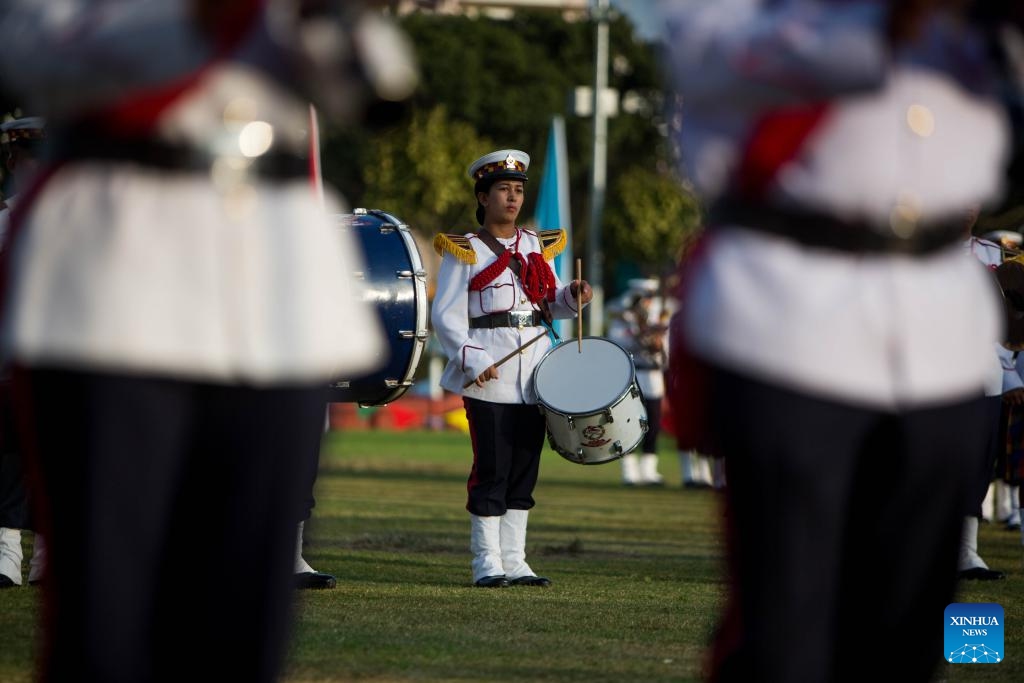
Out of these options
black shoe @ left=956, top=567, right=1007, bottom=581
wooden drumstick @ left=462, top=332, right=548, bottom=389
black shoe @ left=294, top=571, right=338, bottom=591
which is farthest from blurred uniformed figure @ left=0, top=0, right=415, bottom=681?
black shoe @ left=956, top=567, right=1007, bottom=581

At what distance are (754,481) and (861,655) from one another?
36 centimetres

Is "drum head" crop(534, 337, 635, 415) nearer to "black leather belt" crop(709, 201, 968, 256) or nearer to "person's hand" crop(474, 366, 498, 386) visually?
"person's hand" crop(474, 366, 498, 386)

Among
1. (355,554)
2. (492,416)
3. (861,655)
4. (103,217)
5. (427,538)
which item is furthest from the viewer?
(427,538)

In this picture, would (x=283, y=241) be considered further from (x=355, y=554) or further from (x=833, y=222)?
(x=355, y=554)

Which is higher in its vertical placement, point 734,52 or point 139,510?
point 734,52

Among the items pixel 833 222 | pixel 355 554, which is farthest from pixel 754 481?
pixel 355 554

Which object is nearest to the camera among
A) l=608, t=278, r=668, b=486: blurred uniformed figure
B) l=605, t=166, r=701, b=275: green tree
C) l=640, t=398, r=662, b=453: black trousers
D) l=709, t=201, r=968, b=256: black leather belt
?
l=709, t=201, r=968, b=256: black leather belt

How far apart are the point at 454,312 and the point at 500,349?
29 cm

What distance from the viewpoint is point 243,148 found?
2.79m

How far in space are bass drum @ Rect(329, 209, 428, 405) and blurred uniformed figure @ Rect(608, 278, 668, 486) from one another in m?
8.66

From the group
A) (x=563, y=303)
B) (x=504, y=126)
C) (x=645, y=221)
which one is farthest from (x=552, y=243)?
(x=504, y=126)

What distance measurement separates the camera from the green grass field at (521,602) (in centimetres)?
606

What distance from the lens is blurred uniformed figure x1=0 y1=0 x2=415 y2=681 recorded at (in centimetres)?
271

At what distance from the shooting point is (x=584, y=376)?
29.3 ft
